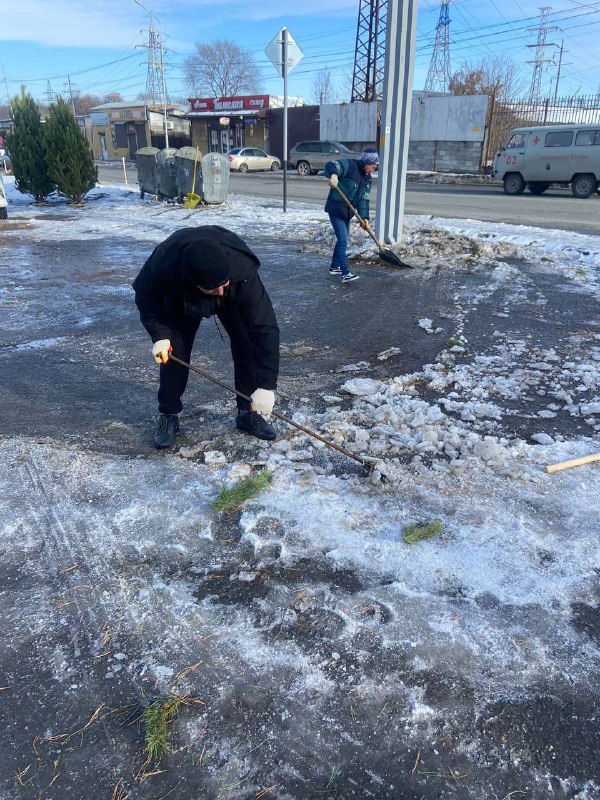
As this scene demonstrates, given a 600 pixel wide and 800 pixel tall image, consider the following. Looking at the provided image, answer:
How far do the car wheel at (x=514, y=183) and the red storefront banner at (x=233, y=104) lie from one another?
89.3ft

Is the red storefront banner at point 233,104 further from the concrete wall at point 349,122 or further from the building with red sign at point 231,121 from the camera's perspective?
the concrete wall at point 349,122

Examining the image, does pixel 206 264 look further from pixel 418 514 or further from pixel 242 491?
pixel 418 514

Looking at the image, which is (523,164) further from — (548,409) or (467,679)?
(467,679)

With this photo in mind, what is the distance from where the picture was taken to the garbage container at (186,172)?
51.1ft

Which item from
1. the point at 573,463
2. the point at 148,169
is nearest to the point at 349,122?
the point at 148,169

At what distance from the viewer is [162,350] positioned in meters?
3.30

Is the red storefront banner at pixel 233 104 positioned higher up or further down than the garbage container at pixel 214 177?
higher up

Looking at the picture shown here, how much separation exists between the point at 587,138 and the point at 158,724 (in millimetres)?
19002

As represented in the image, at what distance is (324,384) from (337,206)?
12.9 feet

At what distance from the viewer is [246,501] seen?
3020 millimetres

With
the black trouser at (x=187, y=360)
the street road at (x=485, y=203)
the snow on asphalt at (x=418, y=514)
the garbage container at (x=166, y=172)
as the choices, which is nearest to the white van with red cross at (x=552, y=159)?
the street road at (x=485, y=203)

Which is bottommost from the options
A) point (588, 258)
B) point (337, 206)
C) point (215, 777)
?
point (215, 777)

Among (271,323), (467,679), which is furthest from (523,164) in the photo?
(467,679)

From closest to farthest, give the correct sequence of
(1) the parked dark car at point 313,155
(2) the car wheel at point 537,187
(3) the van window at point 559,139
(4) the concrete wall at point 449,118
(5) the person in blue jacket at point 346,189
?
(5) the person in blue jacket at point 346,189 < (3) the van window at point 559,139 < (2) the car wheel at point 537,187 < (4) the concrete wall at point 449,118 < (1) the parked dark car at point 313,155
